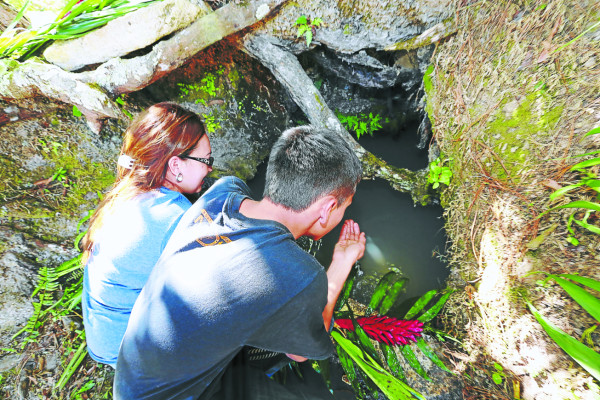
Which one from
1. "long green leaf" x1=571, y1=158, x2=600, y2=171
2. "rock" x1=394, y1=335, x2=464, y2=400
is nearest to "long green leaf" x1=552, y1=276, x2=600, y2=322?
"long green leaf" x1=571, y1=158, x2=600, y2=171

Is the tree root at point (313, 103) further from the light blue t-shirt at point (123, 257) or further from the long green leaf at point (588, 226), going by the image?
the light blue t-shirt at point (123, 257)

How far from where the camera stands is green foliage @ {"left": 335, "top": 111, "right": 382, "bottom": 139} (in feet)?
10.1

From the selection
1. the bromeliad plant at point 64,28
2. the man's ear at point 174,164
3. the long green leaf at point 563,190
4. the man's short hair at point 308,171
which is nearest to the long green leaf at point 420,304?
the long green leaf at point 563,190

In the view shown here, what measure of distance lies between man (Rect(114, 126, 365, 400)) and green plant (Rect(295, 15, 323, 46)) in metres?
1.36

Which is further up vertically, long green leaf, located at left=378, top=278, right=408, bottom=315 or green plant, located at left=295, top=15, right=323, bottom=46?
green plant, located at left=295, top=15, right=323, bottom=46

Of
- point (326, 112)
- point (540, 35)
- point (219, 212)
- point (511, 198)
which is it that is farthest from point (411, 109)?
point (219, 212)

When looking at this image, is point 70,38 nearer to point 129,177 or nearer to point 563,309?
point 129,177

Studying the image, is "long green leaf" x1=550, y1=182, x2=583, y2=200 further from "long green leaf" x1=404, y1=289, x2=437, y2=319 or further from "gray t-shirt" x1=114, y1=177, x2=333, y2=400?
"gray t-shirt" x1=114, y1=177, x2=333, y2=400

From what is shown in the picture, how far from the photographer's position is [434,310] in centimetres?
203

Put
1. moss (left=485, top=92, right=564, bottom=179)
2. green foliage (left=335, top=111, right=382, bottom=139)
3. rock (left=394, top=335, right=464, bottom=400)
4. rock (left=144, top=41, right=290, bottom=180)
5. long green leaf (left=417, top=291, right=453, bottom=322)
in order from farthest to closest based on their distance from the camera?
1. green foliage (left=335, top=111, right=382, bottom=139)
2. rock (left=144, top=41, right=290, bottom=180)
3. long green leaf (left=417, top=291, right=453, bottom=322)
4. rock (left=394, top=335, right=464, bottom=400)
5. moss (left=485, top=92, right=564, bottom=179)

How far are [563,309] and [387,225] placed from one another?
137 centimetres

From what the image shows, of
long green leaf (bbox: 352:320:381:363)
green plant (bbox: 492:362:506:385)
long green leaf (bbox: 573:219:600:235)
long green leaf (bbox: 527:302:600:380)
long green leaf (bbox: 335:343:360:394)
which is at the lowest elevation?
long green leaf (bbox: 335:343:360:394)

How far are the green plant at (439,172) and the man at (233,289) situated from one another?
1.23 m

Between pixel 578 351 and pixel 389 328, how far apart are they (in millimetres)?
1118
